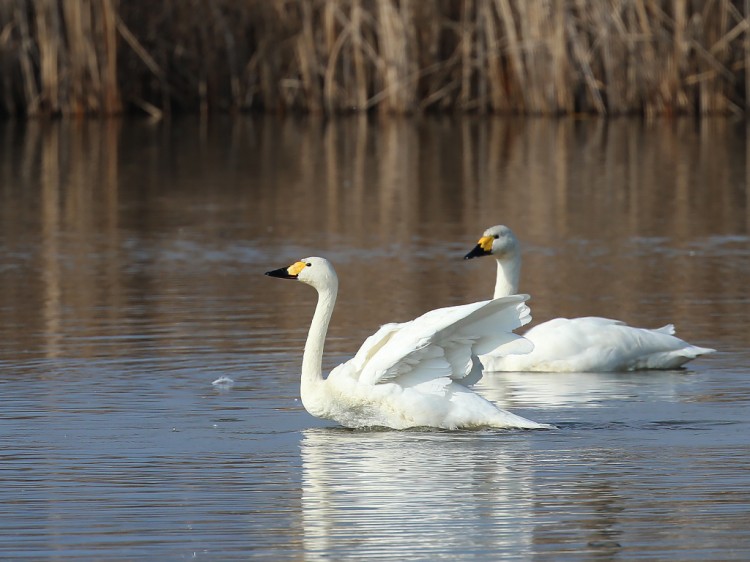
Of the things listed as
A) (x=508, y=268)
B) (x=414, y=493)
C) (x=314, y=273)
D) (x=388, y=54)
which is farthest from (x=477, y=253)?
(x=388, y=54)

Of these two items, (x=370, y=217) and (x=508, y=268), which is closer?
(x=508, y=268)

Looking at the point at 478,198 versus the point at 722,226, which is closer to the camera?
the point at 722,226

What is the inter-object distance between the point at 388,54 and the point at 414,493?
1962cm

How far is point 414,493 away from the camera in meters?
6.14

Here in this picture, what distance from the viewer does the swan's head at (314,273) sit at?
25.5ft

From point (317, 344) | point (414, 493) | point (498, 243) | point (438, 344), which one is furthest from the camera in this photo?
point (498, 243)

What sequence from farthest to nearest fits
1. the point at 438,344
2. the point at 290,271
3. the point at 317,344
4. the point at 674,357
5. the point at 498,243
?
1. the point at 498,243
2. the point at 674,357
3. the point at 290,271
4. the point at 317,344
5. the point at 438,344

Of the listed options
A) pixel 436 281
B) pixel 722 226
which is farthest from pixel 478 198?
pixel 436 281

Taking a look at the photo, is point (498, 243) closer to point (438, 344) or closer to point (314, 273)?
point (314, 273)

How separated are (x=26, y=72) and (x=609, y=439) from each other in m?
20.0

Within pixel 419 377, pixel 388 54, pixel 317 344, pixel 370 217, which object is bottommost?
pixel 370 217

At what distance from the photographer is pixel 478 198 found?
17.5 m

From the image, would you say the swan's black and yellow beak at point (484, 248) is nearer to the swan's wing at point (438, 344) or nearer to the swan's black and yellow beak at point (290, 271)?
the swan's black and yellow beak at point (290, 271)

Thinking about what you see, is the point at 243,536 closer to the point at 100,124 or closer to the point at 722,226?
the point at 722,226
